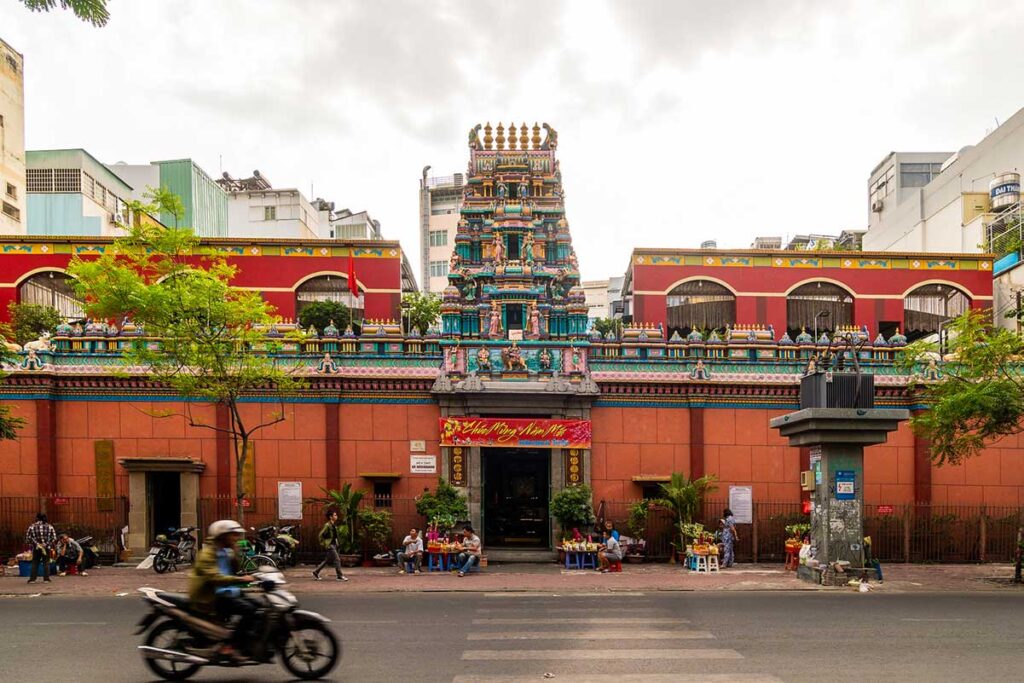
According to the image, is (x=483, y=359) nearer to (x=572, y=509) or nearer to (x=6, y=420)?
(x=572, y=509)

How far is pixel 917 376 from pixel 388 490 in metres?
16.4

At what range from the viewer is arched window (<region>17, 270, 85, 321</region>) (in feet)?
112

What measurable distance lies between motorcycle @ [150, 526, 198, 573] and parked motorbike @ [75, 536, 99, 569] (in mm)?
1514

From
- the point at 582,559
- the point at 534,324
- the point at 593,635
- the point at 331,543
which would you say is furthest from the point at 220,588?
the point at 534,324

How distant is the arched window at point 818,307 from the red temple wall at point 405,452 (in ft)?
23.8

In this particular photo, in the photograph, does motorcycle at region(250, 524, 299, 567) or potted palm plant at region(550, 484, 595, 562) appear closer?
motorcycle at region(250, 524, 299, 567)

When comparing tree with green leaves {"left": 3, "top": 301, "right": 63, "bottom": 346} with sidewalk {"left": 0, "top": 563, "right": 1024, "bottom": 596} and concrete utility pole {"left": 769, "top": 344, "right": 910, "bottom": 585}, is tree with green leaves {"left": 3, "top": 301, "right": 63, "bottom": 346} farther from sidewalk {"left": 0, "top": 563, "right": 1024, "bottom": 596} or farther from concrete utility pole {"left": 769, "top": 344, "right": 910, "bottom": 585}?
concrete utility pole {"left": 769, "top": 344, "right": 910, "bottom": 585}

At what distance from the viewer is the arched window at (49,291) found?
3400 cm

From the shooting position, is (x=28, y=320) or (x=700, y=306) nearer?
(x=28, y=320)

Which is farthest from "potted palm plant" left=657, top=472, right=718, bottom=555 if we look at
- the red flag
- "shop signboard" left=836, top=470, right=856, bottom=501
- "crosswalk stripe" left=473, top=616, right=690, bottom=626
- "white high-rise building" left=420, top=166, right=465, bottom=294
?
"white high-rise building" left=420, top=166, right=465, bottom=294

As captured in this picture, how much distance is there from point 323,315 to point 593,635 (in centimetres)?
2062

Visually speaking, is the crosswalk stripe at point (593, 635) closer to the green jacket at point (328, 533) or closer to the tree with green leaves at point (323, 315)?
the green jacket at point (328, 533)

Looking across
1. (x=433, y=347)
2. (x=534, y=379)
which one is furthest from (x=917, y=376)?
(x=433, y=347)

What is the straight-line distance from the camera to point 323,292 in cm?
3475
